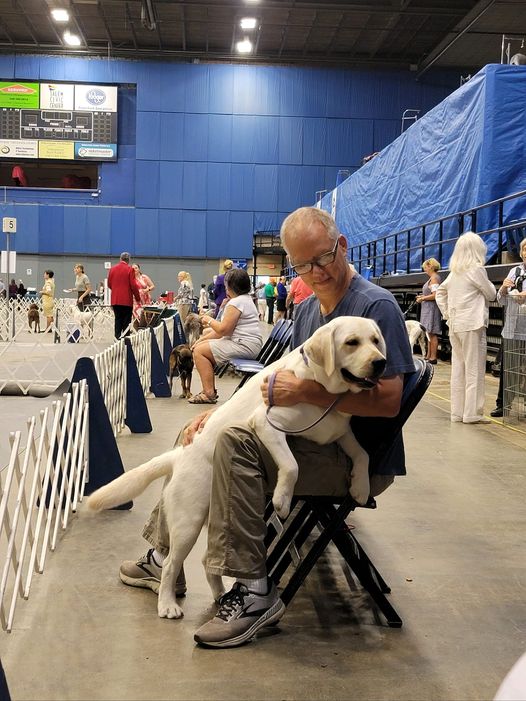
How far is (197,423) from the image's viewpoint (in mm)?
2740

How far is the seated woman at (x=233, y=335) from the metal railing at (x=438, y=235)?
3377 mm

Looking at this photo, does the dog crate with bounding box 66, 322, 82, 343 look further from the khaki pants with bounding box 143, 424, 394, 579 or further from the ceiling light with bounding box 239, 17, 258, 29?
the ceiling light with bounding box 239, 17, 258, 29

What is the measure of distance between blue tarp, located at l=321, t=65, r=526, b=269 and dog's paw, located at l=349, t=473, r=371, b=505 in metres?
7.88

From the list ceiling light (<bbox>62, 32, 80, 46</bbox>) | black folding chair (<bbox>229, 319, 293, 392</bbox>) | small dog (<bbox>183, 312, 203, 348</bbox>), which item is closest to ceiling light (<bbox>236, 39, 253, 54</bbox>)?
ceiling light (<bbox>62, 32, 80, 46</bbox>)

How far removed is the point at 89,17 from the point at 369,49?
1069cm

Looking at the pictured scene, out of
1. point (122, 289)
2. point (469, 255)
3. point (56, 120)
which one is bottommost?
point (122, 289)

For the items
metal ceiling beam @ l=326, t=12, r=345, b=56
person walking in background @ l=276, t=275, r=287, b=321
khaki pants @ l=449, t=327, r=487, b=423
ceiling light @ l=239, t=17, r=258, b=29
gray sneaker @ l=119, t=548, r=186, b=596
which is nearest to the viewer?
gray sneaker @ l=119, t=548, r=186, b=596

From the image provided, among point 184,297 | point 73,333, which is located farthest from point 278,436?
point 73,333

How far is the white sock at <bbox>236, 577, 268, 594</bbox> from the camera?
7.88 feet

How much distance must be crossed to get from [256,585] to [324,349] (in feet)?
2.67

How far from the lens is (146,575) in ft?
9.44

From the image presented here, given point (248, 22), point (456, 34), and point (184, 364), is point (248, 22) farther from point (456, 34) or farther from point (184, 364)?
point (184, 364)

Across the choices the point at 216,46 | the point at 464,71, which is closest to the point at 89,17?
the point at 216,46

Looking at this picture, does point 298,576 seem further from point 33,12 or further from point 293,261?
point 33,12
